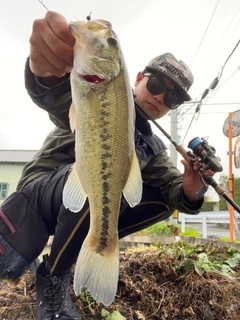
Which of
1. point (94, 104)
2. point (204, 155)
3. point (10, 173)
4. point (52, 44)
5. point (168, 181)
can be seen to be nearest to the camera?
point (94, 104)

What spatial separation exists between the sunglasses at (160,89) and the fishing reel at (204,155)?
66 cm

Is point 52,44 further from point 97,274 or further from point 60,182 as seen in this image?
point 97,274

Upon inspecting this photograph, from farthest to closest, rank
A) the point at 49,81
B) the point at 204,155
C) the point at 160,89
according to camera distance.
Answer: the point at 160,89 < the point at 204,155 < the point at 49,81

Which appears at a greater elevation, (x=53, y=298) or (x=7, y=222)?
(x=7, y=222)

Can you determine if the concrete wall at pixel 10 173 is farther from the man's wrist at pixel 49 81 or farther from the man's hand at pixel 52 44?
the man's hand at pixel 52 44

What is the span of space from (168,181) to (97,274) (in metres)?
1.32

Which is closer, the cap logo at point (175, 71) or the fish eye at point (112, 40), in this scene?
the fish eye at point (112, 40)

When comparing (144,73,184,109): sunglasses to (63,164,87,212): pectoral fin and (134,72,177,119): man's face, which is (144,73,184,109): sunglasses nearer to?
(134,72,177,119): man's face

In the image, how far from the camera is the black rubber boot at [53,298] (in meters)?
1.94

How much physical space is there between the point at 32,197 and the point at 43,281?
0.55 metres

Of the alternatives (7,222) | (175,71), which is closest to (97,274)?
(7,222)

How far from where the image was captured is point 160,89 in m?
2.75

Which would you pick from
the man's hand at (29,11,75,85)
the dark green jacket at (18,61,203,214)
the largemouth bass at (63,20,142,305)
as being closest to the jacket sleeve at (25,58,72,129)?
the dark green jacket at (18,61,203,214)

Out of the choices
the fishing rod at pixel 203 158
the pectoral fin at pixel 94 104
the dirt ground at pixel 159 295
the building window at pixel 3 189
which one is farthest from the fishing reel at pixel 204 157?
the building window at pixel 3 189
